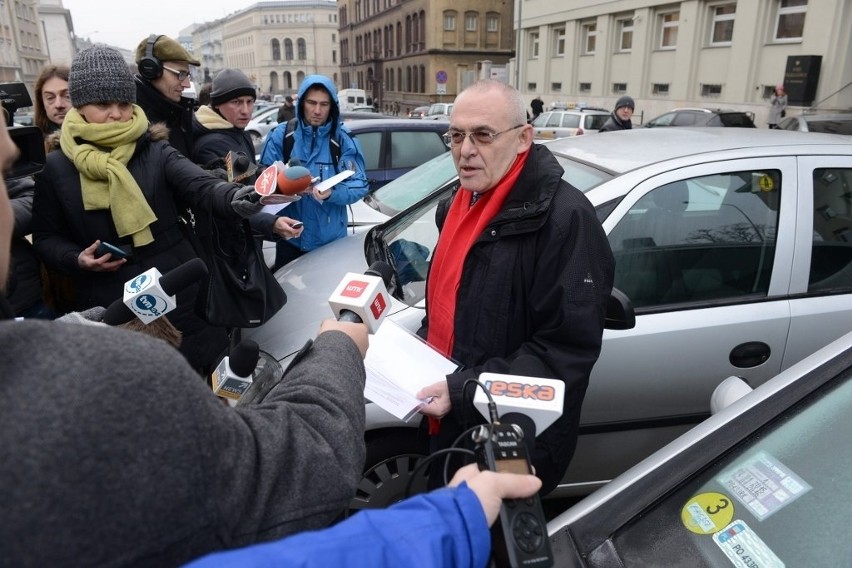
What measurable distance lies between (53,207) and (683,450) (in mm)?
2588

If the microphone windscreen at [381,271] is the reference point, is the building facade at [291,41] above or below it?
above

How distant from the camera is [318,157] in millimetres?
4012

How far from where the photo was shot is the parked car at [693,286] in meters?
2.48

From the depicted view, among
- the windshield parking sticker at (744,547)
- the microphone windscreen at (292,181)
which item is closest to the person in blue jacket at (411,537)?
the windshield parking sticker at (744,547)

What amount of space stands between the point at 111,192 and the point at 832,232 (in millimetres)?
3151

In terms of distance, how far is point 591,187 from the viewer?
260cm

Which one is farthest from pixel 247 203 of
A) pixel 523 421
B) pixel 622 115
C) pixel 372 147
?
pixel 622 115

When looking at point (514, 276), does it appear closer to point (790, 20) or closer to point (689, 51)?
point (790, 20)

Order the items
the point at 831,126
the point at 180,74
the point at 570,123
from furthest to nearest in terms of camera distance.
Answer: the point at 570,123
the point at 831,126
the point at 180,74

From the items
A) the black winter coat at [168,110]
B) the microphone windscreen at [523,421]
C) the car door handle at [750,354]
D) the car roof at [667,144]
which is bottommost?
the car door handle at [750,354]

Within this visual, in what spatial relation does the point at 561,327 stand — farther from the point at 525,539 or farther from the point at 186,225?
the point at 186,225

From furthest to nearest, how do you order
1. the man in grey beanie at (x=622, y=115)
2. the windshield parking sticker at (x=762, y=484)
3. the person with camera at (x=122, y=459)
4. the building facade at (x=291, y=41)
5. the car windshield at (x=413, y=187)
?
the building facade at (x=291, y=41) < the man in grey beanie at (x=622, y=115) < the car windshield at (x=413, y=187) < the windshield parking sticker at (x=762, y=484) < the person with camera at (x=122, y=459)

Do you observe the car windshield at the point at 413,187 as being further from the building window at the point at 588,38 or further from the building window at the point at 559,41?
the building window at the point at 559,41

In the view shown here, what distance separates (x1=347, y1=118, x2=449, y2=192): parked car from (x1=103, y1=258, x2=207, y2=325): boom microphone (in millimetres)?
5575
